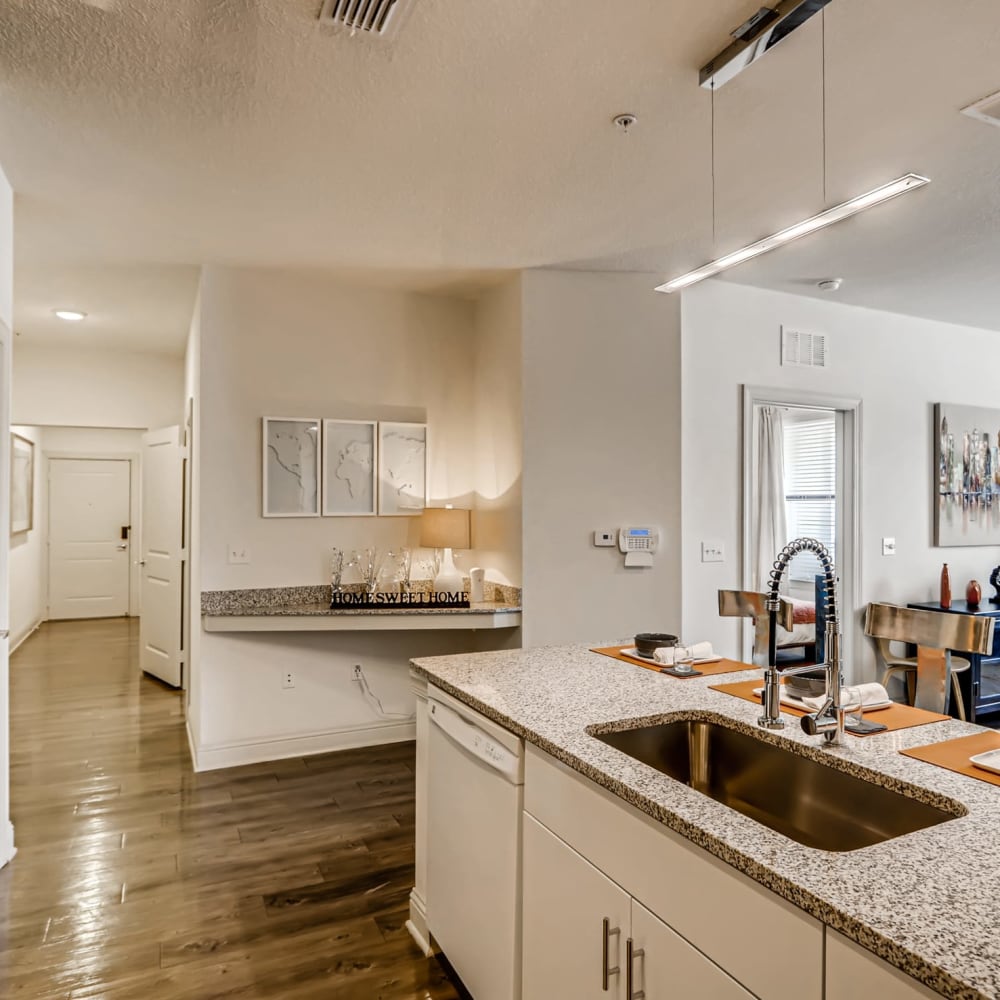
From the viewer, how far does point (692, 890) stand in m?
1.22

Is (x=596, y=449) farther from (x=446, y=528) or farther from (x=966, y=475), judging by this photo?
(x=966, y=475)

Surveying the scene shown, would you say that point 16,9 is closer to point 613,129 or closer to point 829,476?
point 613,129

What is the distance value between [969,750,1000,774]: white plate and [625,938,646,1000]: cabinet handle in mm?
757

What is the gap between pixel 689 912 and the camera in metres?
1.22

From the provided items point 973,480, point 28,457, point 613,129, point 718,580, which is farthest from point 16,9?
point 28,457

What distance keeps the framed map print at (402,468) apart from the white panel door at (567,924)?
2.88 m

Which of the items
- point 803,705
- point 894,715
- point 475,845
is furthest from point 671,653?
point 475,845

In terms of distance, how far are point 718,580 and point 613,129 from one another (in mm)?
2757

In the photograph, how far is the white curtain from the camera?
15.4 ft

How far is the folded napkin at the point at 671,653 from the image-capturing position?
7.79ft

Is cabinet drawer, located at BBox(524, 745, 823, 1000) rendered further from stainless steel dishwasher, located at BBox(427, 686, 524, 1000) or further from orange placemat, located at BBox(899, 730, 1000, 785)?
orange placemat, located at BBox(899, 730, 1000, 785)

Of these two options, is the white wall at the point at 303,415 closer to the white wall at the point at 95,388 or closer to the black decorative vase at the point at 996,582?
the white wall at the point at 95,388

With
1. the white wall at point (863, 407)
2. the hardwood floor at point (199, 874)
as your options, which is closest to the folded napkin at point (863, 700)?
the hardwood floor at point (199, 874)

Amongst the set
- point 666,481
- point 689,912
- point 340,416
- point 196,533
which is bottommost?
point 689,912
